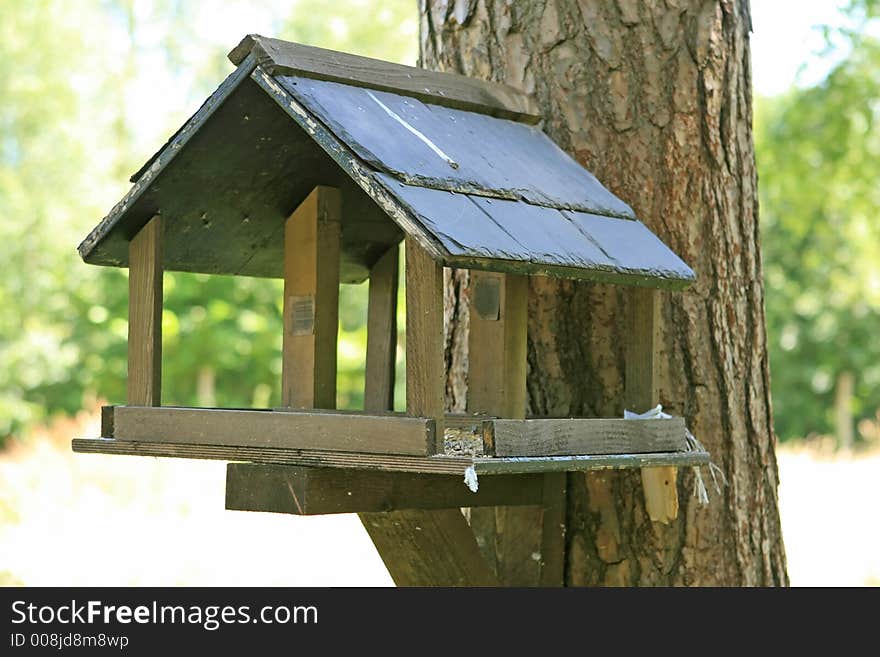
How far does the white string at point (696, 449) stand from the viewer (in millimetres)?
2852

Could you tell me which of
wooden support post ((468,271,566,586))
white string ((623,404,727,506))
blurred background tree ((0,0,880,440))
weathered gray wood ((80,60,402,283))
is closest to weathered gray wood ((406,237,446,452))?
wooden support post ((468,271,566,586))

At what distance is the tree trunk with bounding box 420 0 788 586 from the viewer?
123 inches

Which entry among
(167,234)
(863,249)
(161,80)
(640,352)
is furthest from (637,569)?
(161,80)

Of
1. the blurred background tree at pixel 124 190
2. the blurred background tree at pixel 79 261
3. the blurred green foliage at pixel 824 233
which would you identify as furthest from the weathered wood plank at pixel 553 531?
the blurred background tree at pixel 79 261

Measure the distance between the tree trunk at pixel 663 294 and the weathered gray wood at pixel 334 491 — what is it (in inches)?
17.6

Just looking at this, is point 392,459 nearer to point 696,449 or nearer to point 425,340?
point 425,340

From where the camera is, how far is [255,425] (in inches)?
98.4

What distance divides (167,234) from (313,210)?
0.35 meters

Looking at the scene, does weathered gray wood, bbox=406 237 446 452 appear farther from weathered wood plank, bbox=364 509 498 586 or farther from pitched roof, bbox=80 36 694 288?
Answer: weathered wood plank, bbox=364 509 498 586

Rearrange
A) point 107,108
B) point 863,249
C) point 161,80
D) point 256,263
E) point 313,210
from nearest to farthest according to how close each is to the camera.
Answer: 1. point 313,210
2. point 256,263
3. point 863,249
4. point 107,108
5. point 161,80

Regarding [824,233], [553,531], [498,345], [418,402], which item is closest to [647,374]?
[498,345]

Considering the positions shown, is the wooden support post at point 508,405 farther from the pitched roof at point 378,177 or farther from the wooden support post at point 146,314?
the wooden support post at point 146,314

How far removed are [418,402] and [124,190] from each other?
46.7 feet

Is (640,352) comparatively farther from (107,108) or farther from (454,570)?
(107,108)
